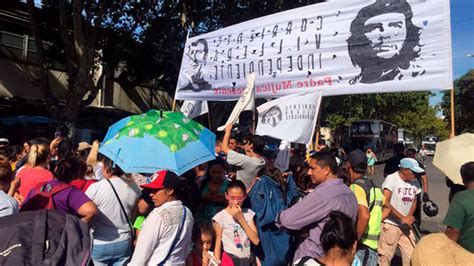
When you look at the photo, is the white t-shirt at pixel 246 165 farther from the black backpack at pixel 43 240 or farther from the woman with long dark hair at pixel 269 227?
the black backpack at pixel 43 240

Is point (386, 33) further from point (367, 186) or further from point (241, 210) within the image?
point (241, 210)

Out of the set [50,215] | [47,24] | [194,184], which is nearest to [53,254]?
[50,215]

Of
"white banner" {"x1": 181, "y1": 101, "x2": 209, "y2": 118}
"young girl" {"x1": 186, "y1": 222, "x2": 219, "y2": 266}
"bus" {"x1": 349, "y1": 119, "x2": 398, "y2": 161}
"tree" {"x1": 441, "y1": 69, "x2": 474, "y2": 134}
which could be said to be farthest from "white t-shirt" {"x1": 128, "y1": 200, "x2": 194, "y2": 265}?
"tree" {"x1": 441, "y1": 69, "x2": 474, "y2": 134}

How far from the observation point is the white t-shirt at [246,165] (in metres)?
4.08

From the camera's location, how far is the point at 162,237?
8.36ft

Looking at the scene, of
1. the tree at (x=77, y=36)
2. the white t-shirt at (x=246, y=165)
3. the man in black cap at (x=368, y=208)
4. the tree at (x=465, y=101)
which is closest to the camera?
the man in black cap at (x=368, y=208)

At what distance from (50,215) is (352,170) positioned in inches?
104

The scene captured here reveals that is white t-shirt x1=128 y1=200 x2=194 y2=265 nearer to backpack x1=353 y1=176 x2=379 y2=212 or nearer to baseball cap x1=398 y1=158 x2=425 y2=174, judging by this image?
backpack x1=353 y1=176 x2=379 y2=212

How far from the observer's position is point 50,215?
200 cm

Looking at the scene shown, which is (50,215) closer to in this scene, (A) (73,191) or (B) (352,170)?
(A) (73,191)

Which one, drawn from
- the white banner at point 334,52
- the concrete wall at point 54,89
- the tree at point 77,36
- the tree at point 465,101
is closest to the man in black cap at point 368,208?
the white banner at point 334,52

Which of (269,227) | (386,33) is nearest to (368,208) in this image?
(269,227)

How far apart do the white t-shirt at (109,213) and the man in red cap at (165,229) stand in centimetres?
65

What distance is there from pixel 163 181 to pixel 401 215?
3175 mm
